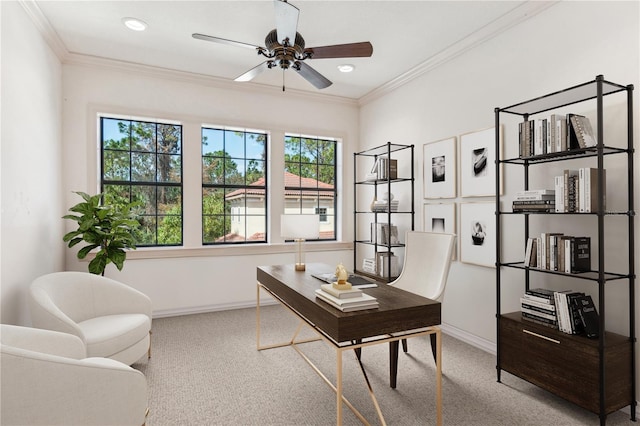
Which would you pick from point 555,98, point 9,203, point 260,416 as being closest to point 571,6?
point 555,98

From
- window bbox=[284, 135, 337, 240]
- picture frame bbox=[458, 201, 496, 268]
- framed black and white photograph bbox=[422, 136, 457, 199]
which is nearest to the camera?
picture frame bbox=[458, 201, 496, 268]

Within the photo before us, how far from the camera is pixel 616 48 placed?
2359 millimetres

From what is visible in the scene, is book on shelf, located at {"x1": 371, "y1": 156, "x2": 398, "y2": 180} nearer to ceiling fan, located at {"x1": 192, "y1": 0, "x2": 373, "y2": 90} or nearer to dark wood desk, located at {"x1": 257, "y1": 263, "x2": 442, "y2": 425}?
ceiling fan, located at {"x1": 192, "y1": 0, "x2": 373, "y2": 90}

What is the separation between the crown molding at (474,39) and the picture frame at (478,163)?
2.73 feet

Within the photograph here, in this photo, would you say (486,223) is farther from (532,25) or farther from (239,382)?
(239,382)

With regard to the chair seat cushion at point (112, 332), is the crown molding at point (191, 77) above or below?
above

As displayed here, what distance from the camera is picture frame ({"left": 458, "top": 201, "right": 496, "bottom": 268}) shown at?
3.22 meters

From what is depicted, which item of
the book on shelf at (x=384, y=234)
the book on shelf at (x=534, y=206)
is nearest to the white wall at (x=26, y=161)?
the book on shelf at (x=384, y=234)

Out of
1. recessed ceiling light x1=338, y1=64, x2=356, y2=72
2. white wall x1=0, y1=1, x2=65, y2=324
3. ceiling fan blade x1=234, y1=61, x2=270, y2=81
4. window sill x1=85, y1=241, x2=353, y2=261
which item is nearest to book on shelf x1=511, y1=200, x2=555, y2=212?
ceiling fan blade x1=234, y1=61, x2=270, y2=81

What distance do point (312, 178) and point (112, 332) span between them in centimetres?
333

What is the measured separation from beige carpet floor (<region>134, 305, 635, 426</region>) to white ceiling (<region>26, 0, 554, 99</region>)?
2876 mm

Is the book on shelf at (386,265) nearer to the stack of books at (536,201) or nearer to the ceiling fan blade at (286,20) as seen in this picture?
the stack of books at (536,201)

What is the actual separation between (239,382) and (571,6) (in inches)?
144

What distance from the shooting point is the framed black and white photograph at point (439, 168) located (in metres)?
3.64
